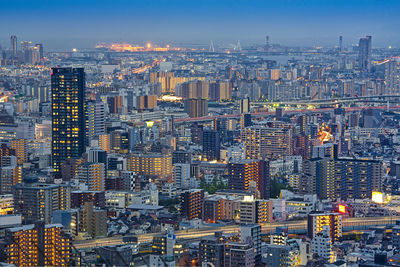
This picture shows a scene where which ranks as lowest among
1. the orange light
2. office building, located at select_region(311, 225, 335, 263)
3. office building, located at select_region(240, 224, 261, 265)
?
the orange light

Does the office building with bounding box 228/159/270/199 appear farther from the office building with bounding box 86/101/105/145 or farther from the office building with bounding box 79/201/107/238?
the office building with bounding box 86/101/105/145

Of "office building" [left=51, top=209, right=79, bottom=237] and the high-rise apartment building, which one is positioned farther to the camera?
the high-rise apartment building

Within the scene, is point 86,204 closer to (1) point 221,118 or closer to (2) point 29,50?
(1) point 221,118

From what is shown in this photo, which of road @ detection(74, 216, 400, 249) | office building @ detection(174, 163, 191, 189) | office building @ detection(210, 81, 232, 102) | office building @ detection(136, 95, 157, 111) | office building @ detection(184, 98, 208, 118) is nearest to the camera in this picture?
road @ detection(74, 216, 400, 249)

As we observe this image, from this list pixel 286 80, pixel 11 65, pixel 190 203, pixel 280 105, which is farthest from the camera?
pixel 286 80

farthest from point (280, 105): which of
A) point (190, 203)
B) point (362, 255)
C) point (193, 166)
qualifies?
point (362, 255)

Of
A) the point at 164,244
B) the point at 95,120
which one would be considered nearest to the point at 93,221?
Answer: the point at 164,244

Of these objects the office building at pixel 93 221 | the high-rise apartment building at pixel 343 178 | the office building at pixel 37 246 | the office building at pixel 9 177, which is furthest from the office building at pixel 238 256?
the high-rise apartment building at pixel 343 178

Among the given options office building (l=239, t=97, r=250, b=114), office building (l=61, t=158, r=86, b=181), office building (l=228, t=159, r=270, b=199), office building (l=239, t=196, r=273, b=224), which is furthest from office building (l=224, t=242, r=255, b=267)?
office building (l=239, t=97, r=250, b=114)
